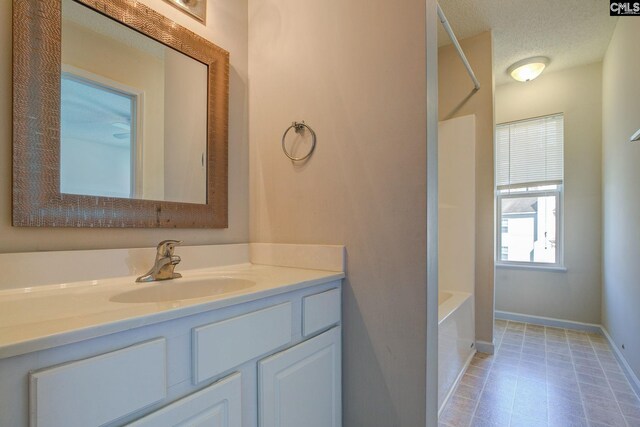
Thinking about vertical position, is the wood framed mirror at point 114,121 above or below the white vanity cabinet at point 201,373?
above

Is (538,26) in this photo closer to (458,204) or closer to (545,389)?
(458,204)

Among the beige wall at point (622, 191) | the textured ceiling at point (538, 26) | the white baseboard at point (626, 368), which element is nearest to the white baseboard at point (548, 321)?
the beige wall at point (622, 191)

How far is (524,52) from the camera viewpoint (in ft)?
9.49

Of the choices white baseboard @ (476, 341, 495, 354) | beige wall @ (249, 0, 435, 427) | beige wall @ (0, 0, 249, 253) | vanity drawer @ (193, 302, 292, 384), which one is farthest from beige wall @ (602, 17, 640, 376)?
beige wall @ (0, 0, 249, 253)

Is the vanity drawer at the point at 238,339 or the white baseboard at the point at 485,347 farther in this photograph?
the white baseboard at the point at 485,347

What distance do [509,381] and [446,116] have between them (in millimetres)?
2113

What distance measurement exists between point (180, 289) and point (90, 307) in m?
0.37

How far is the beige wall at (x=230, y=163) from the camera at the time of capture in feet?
2.94

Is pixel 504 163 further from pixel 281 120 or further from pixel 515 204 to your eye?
pixel 281 120

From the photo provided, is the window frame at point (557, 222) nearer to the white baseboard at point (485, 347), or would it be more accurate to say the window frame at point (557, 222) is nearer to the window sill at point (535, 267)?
the window sill at point (535, 267)

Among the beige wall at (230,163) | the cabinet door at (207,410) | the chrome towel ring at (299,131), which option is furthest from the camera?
the chrome towel ring at (299,131)

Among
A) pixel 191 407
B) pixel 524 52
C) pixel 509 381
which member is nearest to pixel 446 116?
pixel 524 52

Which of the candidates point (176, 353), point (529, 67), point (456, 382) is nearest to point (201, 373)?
point (176, 353)

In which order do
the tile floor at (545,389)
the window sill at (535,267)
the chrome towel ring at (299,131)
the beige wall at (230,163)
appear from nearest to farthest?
the beige wall at (230,163) < the chrome towel ring at (299,131) < the tile floor at (545,389) < the window sill at (535,267)
